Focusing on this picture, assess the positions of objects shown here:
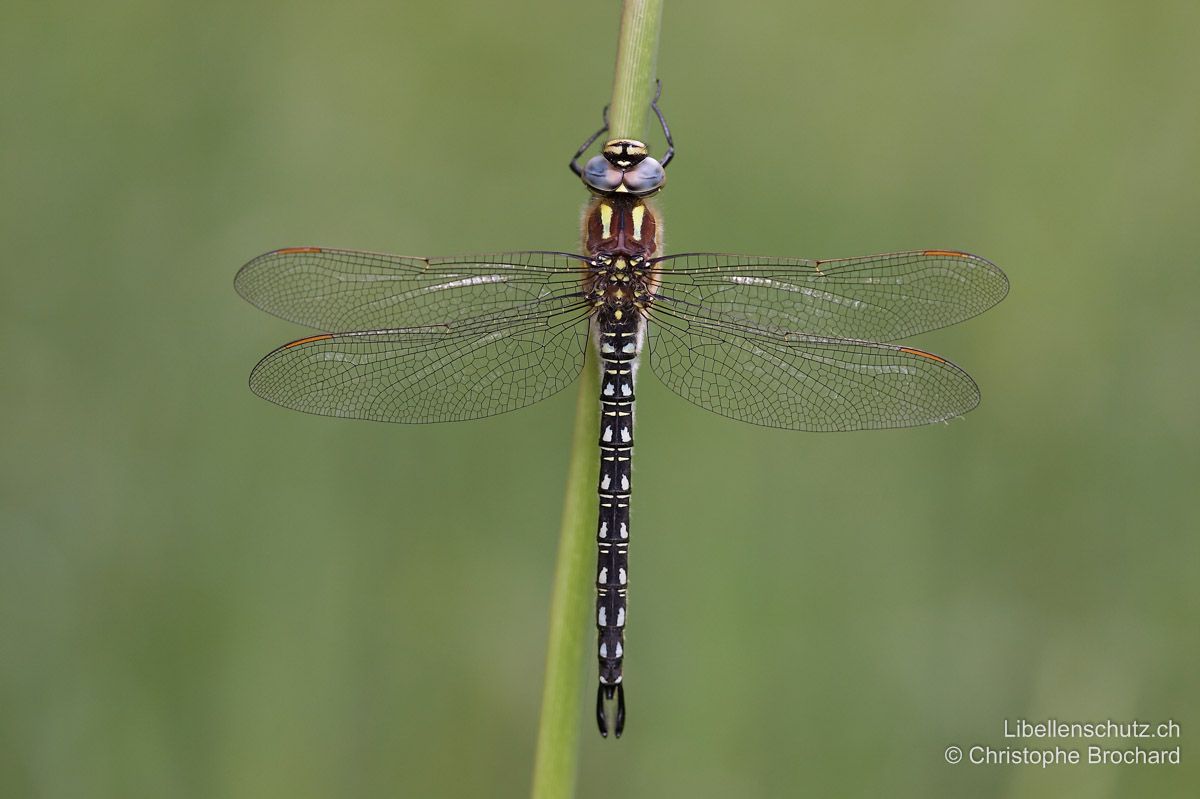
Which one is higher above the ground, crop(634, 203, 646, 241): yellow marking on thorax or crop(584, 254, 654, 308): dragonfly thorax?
crop(634, 203, 646, 241): yellow marking on thorax

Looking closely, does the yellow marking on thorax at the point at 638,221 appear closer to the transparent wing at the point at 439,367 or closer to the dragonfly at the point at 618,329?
the dragonfly at the point at 618,329

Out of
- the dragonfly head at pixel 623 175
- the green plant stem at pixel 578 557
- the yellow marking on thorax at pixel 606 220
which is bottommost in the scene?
the green plant stem at pixel 578 557

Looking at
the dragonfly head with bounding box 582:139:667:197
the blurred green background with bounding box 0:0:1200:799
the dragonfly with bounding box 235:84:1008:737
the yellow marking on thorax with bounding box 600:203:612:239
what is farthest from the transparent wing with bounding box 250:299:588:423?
the blurred green background with bounding box 0:0:1200:799

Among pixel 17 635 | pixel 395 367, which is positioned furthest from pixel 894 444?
pixel 17 635

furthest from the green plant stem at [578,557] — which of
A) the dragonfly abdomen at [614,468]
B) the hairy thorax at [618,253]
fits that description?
the hairy thorax at [618,253]

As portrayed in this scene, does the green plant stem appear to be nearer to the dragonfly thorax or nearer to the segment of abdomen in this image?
the segment of abdomen

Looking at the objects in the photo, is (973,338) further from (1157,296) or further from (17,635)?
(17,635)

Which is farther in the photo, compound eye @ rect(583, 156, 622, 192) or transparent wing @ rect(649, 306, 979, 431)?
transparent wing @ rect(649, 306, 979, 431)
